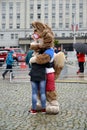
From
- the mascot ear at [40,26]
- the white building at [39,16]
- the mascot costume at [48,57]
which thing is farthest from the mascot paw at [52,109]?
the white building at [39,16]

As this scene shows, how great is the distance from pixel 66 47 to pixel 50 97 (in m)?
91.5

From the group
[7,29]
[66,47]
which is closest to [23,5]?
[7,29]

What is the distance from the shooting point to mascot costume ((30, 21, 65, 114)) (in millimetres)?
8359

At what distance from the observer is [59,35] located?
10575cm

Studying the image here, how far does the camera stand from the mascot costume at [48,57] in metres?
8.36

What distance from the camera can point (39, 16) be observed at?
10694 centimetres

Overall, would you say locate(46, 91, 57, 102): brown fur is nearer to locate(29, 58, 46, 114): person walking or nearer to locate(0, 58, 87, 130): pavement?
locate(29, 58, 46, 114): person walking

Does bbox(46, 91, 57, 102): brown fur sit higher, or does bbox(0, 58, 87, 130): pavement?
bbox(46, 91, 57, 102): brown fur

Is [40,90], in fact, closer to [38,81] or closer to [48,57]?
[38,81]

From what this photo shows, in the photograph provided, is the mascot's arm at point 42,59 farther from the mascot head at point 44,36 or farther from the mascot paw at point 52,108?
the mascot paw at point 52,108

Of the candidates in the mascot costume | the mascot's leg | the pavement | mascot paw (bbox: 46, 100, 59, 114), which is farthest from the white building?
mascot paw (bbox: 46, 100, 59, 114)

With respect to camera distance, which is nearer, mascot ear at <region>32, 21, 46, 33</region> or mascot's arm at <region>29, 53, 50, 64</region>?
mascot's arm at <region>29, 53, 50, 64</region>

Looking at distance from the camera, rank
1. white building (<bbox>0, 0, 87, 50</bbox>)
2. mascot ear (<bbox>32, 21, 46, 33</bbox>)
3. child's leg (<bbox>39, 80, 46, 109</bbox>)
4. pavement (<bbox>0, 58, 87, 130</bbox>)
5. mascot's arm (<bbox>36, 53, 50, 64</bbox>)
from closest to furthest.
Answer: pavement (<bbox>0, 58, 87, 130</bbox>), mascot's arm (<bbox>36, 53, 50, 64</bbox>), child's leg (<bbox>39, 80, 46, 109</bbox>), mascot ear (<bbox>32, 21, 46, 33</bbox>), white building (<bbox>0, 0, 87, 50</bbox>)

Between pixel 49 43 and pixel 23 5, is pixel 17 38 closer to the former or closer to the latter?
pixel 23 5
